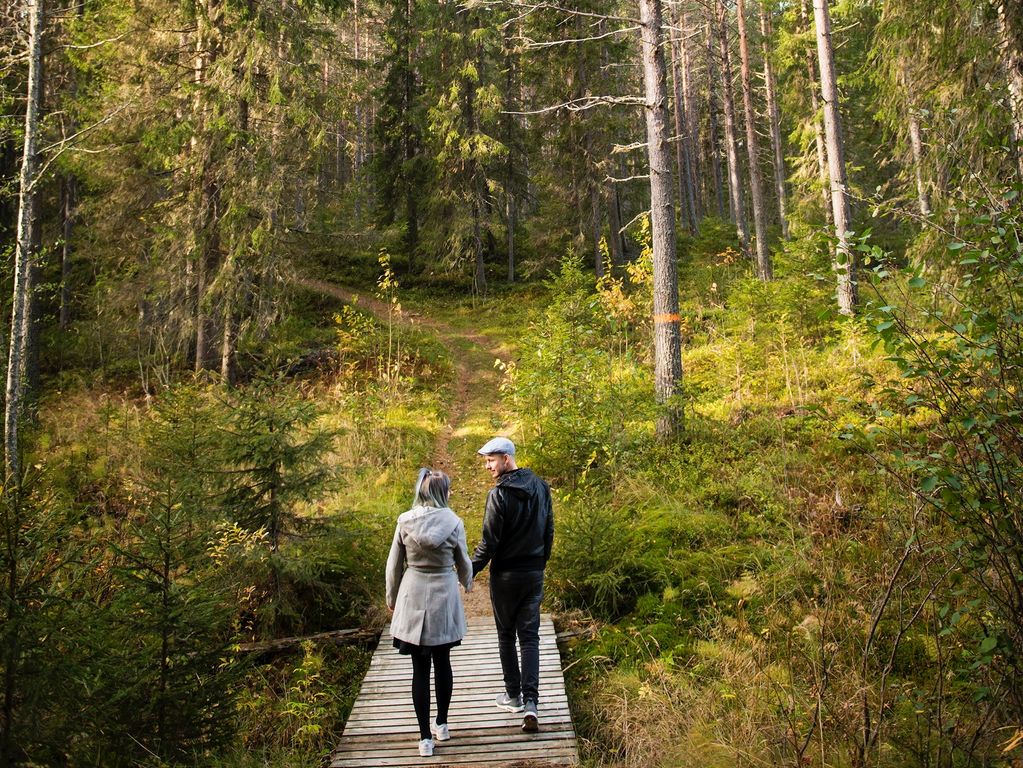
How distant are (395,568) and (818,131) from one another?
16230mm

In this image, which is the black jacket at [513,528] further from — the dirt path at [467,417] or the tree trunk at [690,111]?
the tree trunk at [690,111]

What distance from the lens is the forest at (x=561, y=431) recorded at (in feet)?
12.1

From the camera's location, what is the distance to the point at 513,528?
5.06 metres

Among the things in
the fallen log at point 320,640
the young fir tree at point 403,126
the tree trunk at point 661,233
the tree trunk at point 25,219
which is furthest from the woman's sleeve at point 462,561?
the young fir tree at point 403,126

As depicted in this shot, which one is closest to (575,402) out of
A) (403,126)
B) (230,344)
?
(230,344)

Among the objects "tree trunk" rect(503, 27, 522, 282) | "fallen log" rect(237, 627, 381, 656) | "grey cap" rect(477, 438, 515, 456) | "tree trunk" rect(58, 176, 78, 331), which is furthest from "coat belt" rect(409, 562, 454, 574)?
"tree trunk" rect(503, 27, 522, 282)

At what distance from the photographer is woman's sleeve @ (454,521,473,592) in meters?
4.91

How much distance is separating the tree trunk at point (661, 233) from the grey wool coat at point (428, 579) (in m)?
5.78

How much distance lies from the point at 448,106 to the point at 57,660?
967 inches

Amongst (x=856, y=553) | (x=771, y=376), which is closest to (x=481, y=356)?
(x=771, y=376)

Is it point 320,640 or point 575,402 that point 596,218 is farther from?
point 320,640

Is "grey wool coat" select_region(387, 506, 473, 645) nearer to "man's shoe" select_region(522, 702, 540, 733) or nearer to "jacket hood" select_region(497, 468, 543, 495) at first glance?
"jacket hood" select_region(497, 468, 543, 495)

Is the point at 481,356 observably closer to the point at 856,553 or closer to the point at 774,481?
the point at 774,481

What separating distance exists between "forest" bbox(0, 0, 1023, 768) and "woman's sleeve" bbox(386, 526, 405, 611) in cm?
111
